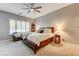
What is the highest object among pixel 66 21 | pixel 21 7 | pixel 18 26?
pixel 21 7

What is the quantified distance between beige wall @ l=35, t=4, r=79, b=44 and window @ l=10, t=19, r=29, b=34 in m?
0.36

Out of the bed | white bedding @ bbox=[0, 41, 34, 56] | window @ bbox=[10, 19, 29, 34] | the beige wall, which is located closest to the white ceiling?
the beige wall

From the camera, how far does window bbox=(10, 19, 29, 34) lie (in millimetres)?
1993

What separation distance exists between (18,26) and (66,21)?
1.41 metres

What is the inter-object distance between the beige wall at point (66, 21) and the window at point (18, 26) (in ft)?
1.17

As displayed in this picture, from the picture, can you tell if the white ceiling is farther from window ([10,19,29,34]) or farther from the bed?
the bed

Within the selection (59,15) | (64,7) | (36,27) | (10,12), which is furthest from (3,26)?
(64,7)

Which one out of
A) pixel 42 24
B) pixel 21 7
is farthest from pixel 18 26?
pixel 42 24

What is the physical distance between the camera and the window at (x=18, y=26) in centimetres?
199

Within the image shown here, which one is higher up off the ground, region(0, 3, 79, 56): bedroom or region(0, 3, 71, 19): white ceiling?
region(0, 3, 71, 19): white ceiling

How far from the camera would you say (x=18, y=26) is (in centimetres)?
205

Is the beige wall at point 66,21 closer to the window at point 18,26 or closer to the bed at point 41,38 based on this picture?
the bed at point 41,38

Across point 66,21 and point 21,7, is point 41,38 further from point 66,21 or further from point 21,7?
point 21,7

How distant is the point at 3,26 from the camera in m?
1.93
